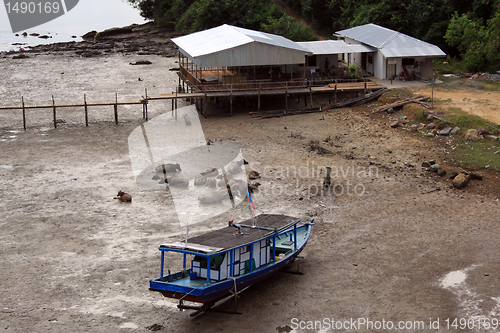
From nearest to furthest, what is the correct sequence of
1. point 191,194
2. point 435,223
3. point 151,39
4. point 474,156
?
point 435,223
point 191,194
point 474,156
point 151,39

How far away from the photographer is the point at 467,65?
43.3 m

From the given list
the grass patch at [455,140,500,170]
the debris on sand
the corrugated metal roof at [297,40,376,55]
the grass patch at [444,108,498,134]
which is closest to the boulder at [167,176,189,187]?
the debris on sand

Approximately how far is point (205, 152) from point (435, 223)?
46.1ft

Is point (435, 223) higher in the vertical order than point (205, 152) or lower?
lower

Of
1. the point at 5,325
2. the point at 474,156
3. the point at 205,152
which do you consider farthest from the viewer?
the point at 205,152

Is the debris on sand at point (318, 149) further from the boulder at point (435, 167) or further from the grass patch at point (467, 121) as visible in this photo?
the grass patch at point (467, 121)

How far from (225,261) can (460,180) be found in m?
13.9

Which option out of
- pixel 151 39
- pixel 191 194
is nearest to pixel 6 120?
pixel 191 194

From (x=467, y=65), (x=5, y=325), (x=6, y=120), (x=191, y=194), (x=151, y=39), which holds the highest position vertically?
(x=151, y=39)

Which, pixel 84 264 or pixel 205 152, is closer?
pixel 84 264

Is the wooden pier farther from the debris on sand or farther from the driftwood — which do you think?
the debris on sand

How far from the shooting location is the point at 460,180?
2384 cm

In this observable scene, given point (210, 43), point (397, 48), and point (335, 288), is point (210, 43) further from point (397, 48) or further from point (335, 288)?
point (335, 288)

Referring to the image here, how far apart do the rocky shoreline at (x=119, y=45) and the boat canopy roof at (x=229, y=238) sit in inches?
2088
